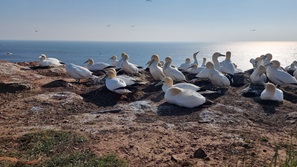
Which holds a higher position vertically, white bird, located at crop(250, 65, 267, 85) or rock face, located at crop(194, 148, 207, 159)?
white bird, located at crop(250, 65, 267, 85)

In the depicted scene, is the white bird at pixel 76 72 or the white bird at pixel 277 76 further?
the white bird at pixel 76 72

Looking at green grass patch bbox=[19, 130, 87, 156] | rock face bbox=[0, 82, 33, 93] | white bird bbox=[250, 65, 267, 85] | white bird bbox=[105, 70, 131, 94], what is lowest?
green grass patch bbox=[19, 130, 87, 156]

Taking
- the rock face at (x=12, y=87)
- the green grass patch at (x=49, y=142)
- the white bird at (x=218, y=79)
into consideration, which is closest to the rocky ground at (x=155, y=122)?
the rock face at (x=12, y=87)

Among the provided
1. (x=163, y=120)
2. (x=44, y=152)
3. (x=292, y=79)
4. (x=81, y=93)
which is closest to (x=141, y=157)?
(x=44, y=152)

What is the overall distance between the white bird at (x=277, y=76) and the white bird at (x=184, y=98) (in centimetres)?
521

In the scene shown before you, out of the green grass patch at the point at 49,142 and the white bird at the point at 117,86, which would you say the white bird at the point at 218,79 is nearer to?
the white bird at the point at 117,86

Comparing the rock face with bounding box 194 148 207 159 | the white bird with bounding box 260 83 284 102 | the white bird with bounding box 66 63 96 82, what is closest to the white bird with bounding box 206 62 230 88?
the white bird with bounding box 260 83 284 102

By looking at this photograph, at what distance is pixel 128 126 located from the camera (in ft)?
26.9

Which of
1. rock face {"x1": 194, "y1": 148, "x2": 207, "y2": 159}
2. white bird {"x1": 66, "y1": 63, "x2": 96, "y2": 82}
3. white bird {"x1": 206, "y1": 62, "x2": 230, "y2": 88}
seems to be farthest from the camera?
white bird {"x1": 66, "y1": 63, "x2": 96, "y2": 82}

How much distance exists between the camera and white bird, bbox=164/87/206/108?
10.1m

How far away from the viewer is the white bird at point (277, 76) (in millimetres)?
13719

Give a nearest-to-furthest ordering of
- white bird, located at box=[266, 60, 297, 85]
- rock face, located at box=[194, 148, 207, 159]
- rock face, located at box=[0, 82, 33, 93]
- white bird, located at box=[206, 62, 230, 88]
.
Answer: rock face, located at box=[194, 148, 207, 159] → rock face, located at box=[0, 82, 33, 93] → white bird, located at box=[206, 62, 230, 88] → white bird, located at box=[266, 60, 297, 85]

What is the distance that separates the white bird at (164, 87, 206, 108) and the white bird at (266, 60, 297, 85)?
5.21 metres

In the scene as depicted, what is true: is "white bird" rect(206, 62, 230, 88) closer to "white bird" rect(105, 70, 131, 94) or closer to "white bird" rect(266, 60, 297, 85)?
"white bird" rect(266, 60, 297, 85)
